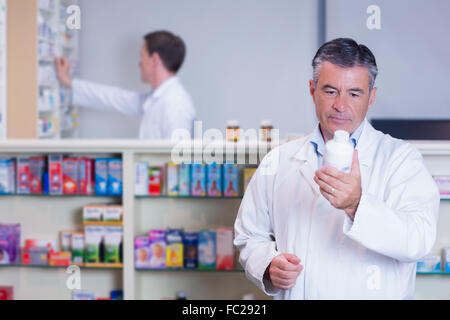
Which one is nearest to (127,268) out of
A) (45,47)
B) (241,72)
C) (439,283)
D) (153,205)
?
(153,205)

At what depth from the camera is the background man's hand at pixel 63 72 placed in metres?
3.94

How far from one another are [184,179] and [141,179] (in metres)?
0.15

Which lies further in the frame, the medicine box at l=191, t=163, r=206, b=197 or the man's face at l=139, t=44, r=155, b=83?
the man's face at l=139, t=44, r=155, b=83

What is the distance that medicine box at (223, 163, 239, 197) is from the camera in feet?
6.93

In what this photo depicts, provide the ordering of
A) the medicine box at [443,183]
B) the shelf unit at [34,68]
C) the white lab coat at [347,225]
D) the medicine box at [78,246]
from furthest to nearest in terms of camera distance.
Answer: the shelf unit at [34,68] < the medicine box at [78,246] < the medicine box at [443,183] < the white lab coat at [347,225]

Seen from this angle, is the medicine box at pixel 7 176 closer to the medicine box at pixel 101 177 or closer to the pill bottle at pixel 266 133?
the medicine box at pixel 101 177

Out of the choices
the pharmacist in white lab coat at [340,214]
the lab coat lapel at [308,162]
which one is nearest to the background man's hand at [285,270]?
the pharmacist in white lab coat at [340,214]

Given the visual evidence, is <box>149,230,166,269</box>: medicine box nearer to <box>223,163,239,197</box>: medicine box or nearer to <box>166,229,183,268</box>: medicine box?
<box>166,229,183,268</box>: medicine box

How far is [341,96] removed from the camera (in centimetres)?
106

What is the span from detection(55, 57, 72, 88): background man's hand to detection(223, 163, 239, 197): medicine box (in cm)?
214

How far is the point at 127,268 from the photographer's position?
2.14 meters

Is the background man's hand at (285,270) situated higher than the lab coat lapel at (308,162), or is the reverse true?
the lab coat lapel at (308,162)

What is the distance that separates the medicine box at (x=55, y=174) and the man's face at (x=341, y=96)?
135 centimetres

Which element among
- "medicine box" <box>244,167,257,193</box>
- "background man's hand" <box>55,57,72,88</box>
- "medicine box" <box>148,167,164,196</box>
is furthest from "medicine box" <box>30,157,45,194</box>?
"background man's hand" <box>55,57,72,88</box>
